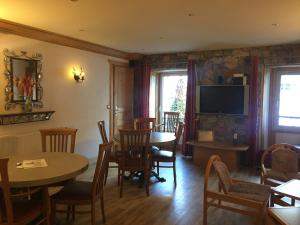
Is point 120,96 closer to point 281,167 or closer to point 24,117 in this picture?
point 24,117

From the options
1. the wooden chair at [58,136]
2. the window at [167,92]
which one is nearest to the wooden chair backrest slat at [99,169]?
the wooden chair at [58,136]

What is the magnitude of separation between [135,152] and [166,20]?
6.20 feet

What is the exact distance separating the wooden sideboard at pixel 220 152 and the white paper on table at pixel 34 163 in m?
3.45

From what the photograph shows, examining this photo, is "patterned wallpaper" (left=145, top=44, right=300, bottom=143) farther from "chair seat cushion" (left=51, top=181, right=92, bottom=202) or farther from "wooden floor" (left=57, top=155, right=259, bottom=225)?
"chair seat cushion" (left=51, top=181, right=92, bottom=202)

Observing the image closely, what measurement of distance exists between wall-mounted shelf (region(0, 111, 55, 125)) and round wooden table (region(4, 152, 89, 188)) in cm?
112

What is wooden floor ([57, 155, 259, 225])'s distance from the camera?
3080 mm

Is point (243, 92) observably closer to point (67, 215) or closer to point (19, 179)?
point (67, 215)

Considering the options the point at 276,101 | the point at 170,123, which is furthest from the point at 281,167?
the point at 170,123

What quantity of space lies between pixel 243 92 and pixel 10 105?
427 centimetres

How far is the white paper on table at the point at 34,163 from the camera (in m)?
2.56

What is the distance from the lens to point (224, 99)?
5707 mm

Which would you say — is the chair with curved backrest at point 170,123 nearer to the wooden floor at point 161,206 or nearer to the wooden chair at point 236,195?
the wooden floor at point 161,206

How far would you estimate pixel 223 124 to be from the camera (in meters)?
5.91

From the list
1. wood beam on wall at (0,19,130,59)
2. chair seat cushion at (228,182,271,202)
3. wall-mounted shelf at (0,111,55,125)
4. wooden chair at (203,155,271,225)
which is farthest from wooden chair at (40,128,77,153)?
chair seat cushion at (228,182,271,202)
